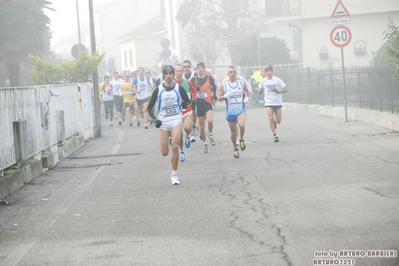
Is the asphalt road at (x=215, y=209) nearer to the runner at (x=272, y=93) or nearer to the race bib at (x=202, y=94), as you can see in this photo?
the race bib at (x=202, y=94)

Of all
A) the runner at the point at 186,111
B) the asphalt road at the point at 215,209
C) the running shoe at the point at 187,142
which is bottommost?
the asphalt road at the point at 215,209

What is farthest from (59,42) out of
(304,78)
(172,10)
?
(304,78)

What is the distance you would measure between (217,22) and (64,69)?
32516 mm

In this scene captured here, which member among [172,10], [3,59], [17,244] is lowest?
[17,244]

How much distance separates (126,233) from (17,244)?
3.59ft

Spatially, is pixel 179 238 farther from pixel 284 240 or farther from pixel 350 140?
pixel 350 140

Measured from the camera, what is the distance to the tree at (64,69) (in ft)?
82.3

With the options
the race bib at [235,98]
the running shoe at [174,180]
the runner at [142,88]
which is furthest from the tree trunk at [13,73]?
the running shoe at [174,180]

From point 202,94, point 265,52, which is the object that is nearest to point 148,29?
point 265,52

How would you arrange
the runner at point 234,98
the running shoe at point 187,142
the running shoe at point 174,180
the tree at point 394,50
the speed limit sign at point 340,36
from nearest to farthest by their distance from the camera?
the running shoe at point 174,180
the runner at point 234,98
the running shoe at point 187,142
the tree at point 394,50
the speed limit sign at point 340,36

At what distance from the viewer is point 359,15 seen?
47469 mm

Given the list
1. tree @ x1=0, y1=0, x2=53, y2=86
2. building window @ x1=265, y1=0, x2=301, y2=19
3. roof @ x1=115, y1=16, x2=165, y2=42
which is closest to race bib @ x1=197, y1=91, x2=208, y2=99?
tree @ x1=0, y1=0, x2=53, y2=86

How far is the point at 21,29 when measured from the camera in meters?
36.8

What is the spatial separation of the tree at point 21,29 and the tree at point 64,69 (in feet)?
34.3
